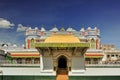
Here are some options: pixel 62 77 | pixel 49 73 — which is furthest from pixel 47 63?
pixel 62 77

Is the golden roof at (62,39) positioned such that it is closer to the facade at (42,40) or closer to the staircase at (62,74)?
the staircase at (62,74)

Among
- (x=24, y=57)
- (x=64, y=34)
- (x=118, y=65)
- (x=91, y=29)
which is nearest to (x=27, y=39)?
(x=24, y=57)

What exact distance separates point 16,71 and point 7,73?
84 cm

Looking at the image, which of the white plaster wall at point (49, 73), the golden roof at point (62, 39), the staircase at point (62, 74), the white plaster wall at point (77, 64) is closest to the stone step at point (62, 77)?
the staircase at point (62, 74)

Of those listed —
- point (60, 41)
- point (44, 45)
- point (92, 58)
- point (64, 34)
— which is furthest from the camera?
point (92, 58)

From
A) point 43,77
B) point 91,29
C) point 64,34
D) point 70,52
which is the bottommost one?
point 43,77

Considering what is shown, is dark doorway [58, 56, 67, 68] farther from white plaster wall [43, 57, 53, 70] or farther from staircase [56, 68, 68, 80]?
white plaster wall [43, 57, 53, 70]

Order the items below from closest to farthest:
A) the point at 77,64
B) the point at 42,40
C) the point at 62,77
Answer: the point at 77,64 → the point at 62,77 → the point at 42,40

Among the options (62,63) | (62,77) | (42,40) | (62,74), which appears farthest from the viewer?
(42,40)

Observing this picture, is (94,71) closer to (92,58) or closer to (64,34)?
(64,34)

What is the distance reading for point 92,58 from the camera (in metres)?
42.6

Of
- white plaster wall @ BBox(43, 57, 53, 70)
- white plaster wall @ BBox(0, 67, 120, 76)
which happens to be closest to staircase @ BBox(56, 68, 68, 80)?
white plaster wall @ BBox(0, 67, 120, 76)

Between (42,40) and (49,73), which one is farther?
(42,40)

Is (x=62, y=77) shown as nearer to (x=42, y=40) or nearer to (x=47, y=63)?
(x=47, y=63)
